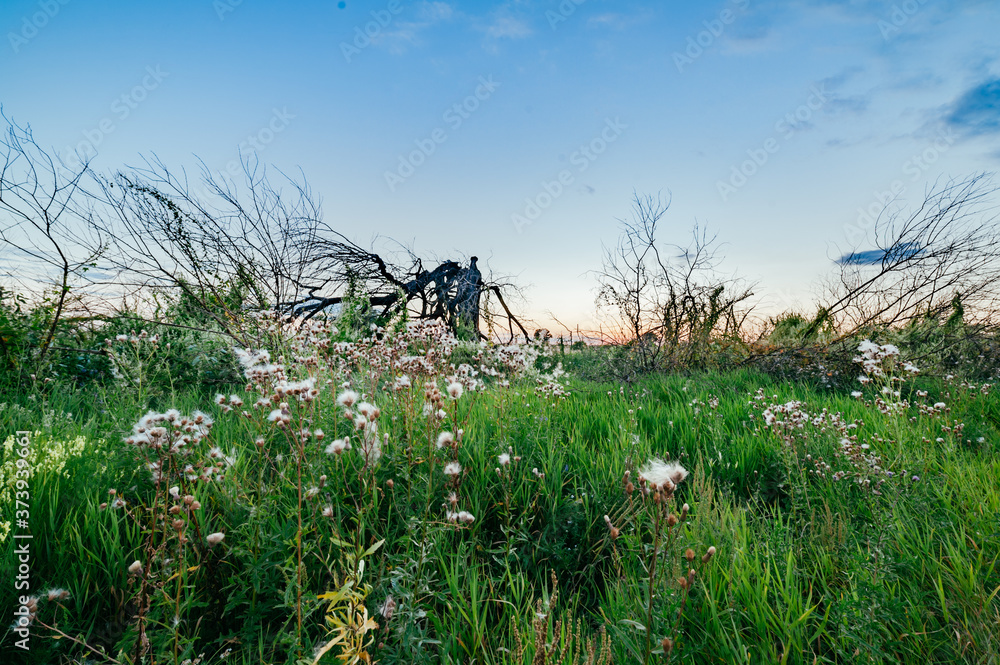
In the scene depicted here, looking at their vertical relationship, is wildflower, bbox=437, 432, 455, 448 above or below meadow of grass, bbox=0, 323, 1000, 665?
above

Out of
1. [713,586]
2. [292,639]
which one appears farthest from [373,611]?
[713,586]

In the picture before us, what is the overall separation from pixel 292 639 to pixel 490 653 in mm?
774

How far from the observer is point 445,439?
233cm

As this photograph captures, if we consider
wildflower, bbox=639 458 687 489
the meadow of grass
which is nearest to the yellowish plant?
the meadow of grass

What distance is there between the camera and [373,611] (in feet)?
5.84

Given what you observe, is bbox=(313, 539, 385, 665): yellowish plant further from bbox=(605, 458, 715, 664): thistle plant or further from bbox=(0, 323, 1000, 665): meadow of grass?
bbox=(605, 458, 715, 664): thistle plant

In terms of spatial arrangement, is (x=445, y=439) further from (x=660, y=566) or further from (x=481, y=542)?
(x=660, y=566)

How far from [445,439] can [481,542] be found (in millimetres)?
609

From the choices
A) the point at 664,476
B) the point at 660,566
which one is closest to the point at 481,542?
the point at 660,566

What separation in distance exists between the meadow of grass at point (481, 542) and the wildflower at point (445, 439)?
0.06 m

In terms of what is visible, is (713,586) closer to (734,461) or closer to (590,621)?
(590,621)

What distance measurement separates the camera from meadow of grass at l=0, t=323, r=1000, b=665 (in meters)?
1.60

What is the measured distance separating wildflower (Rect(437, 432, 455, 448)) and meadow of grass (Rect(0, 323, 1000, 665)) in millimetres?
56

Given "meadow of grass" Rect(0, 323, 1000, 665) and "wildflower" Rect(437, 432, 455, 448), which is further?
"wildflower" Rect(437, 432, 455, 448)
